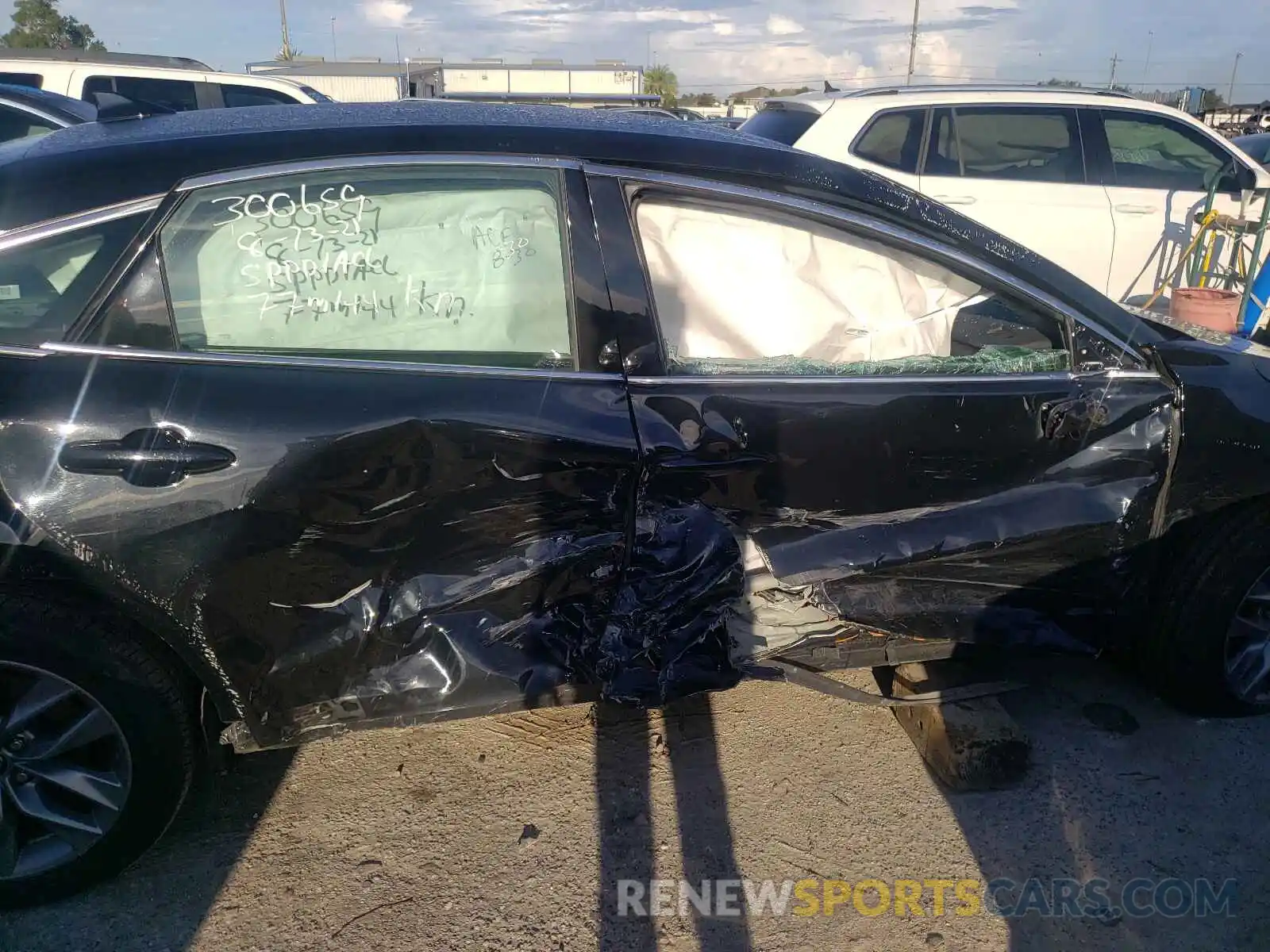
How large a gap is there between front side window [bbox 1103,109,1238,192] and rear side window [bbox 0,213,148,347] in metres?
6.68

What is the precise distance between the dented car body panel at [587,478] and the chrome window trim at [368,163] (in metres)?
0.01

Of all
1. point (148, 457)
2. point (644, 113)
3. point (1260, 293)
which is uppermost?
point (644, 113)

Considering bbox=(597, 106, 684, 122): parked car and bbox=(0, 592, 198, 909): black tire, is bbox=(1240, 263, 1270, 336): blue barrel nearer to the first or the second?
bbox=(597, 106, 684, 122): parked car

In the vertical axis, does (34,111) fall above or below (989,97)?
below

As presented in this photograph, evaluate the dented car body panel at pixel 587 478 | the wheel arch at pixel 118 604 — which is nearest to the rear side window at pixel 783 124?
the dented car body panel at pixel 587 478

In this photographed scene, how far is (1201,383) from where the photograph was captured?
251cm

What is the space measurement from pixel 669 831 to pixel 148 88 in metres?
10.4

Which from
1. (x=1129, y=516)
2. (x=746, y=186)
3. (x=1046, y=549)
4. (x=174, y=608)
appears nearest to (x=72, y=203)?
(x=174, y=608)

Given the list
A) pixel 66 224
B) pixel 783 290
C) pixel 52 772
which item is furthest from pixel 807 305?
pixel 52 772

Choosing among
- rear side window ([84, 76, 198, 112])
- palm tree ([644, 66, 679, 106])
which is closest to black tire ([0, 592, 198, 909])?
rear side window ([84, 76, 198, 112])

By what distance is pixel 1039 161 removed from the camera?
6723 millimetres

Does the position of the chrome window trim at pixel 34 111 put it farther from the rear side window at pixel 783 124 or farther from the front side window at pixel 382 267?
the front side window at pixel 382 267

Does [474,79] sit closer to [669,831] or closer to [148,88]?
[148,88]

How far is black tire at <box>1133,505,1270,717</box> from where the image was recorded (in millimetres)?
2611
